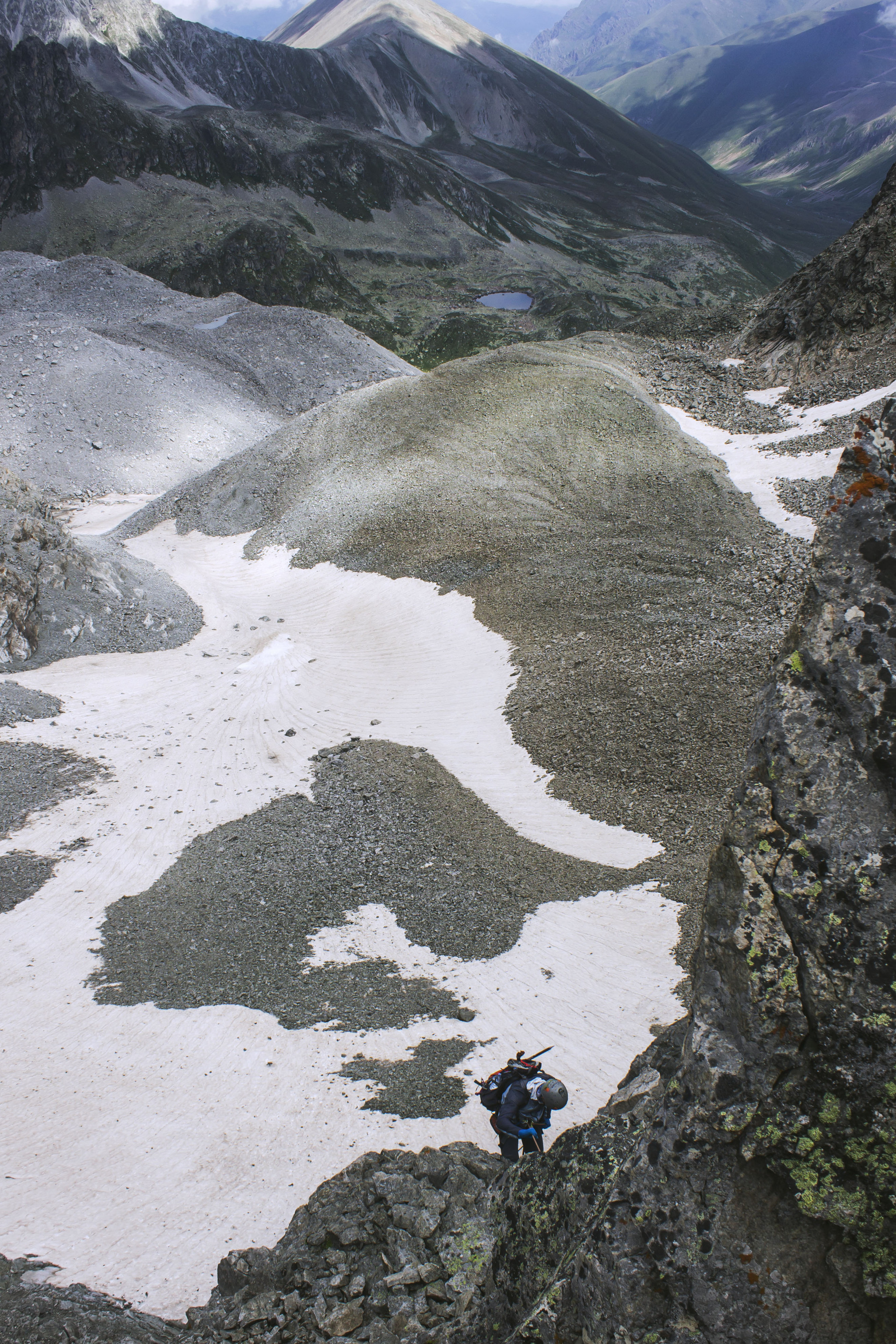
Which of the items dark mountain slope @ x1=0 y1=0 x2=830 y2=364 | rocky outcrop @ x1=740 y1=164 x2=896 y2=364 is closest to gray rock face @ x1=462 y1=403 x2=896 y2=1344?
rocky outcrop @ x1=740 y1=164 x2=896 y2=364

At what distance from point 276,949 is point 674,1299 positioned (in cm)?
1116

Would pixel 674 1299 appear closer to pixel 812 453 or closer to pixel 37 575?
pixel 37 575

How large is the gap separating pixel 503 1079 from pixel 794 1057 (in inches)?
157

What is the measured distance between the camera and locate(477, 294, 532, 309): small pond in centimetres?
11006

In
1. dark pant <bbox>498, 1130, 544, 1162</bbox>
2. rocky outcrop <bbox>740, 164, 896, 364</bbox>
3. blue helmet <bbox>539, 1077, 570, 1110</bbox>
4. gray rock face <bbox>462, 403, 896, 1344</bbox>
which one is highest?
rocky outcrop <bbox>740, 164, 896, 364</bbox>

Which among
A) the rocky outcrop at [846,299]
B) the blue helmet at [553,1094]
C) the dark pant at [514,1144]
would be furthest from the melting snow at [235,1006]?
the rocky outcrop at [846,299]

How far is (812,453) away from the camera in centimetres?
3066

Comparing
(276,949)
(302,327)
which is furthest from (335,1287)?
(302,327)

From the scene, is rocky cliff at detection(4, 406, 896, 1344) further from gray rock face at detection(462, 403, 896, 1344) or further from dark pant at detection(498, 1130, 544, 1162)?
dark pant at detection(498, 1130, 544, 1162)

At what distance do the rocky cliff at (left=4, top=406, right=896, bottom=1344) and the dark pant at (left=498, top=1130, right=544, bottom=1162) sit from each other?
1964 millimetres

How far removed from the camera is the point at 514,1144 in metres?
7.15

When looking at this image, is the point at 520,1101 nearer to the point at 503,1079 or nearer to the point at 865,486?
the point at 503,1079

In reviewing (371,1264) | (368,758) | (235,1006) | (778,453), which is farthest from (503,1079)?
(778,453)

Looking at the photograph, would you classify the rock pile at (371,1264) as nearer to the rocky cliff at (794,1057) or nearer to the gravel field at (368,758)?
the gravel field at (368,758)
